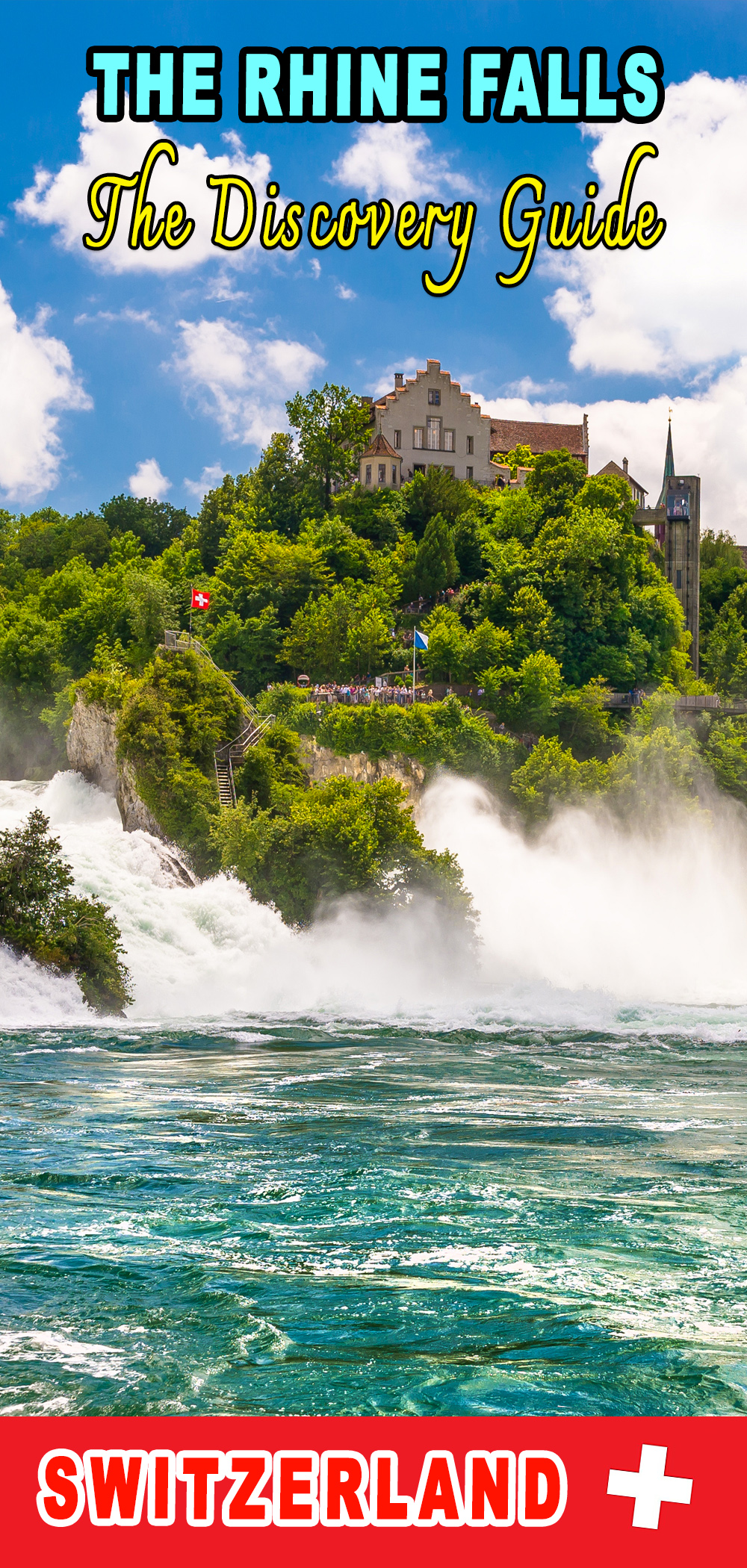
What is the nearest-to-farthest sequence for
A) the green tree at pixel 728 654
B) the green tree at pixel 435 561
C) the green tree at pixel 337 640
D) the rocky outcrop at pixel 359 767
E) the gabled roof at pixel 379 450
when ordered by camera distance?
the rocky outcrop at pixel 359 767 → the green tree at pixel 337 640 → the green tree at pixel 435 561 → the gabled roof at pixel 379 450 → the green tree at pixel 728 654

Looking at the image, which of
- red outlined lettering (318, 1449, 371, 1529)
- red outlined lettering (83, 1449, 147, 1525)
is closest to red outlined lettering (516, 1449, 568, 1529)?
red outlined lettering (318, 1449, 371, 1529)

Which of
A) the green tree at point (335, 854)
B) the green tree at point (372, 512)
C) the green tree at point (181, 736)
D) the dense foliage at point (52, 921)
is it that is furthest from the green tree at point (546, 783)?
the dense foliage at point (52, 921)

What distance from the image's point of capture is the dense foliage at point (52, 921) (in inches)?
1656

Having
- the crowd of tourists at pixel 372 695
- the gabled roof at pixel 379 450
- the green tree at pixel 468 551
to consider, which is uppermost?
the gabled roof at pixel 379 450

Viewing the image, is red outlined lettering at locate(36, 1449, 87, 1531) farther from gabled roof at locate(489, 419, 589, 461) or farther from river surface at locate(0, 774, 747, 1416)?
gabled roof at locate(489, 419, 589, 461)

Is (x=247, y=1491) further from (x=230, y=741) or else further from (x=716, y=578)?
(x=716, y=578)

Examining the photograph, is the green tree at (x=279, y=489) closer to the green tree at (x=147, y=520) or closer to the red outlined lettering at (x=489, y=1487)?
the green tree at (x=147, y=520)

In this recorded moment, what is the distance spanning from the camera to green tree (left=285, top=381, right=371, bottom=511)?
86875mm

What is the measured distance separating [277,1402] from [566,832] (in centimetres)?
5483

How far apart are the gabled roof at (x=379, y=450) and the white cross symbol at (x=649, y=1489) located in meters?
83.5

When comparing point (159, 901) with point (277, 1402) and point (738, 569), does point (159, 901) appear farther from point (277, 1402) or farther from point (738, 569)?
point (738, 569)

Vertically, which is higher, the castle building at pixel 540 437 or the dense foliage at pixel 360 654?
the castle building at pixel 540 437

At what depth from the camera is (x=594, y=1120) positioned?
2809 centimetres

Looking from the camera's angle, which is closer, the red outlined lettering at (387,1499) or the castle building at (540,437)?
the red outlined lettering at (387,1499)
